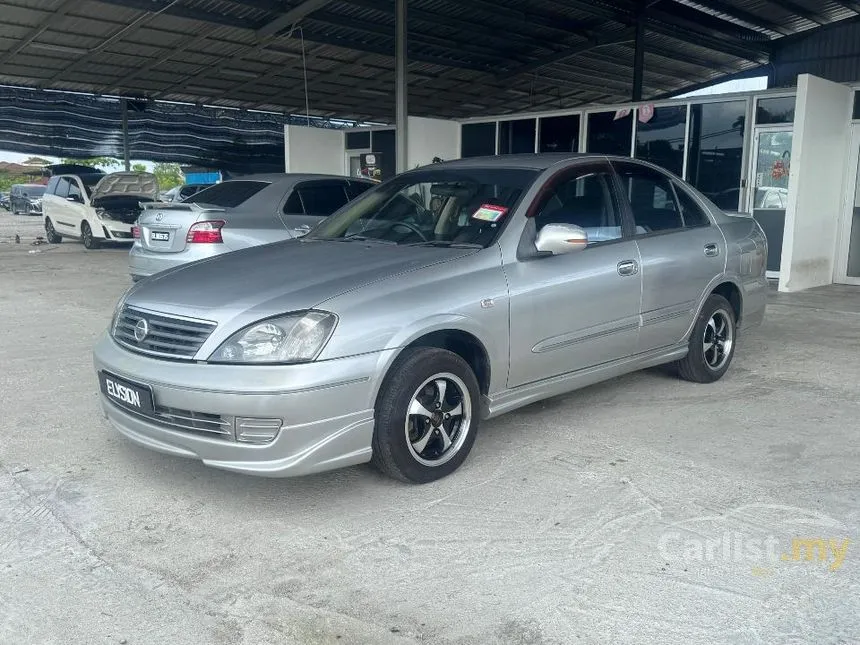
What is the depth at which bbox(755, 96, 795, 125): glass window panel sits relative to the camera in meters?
10.8

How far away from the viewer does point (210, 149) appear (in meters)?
25.6

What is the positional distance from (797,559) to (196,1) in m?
14.7

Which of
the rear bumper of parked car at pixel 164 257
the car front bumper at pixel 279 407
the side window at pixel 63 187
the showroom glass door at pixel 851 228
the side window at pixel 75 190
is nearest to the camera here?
the car front bumper at pixel 279 407

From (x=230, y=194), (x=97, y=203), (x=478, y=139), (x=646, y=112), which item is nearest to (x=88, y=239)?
(x=97, y=203)

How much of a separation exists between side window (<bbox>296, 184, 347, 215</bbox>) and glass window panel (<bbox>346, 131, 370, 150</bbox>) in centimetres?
816

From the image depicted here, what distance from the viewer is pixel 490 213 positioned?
4.00 m

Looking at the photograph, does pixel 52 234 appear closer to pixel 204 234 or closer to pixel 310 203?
pixel 310 203

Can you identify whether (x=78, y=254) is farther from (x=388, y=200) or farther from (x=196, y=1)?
(x=388, y=200)

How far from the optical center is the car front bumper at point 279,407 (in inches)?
119

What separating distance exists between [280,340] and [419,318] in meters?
0.62

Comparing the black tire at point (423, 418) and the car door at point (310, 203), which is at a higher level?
the car door at point (310, 203)

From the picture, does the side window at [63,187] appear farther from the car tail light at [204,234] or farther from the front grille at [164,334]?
the front grille at [164,334]

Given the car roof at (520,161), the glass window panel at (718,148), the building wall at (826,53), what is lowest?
the car roof at (520,161)

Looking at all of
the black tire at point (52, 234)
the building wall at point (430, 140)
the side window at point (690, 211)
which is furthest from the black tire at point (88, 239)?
the side window at point (690, 211)
